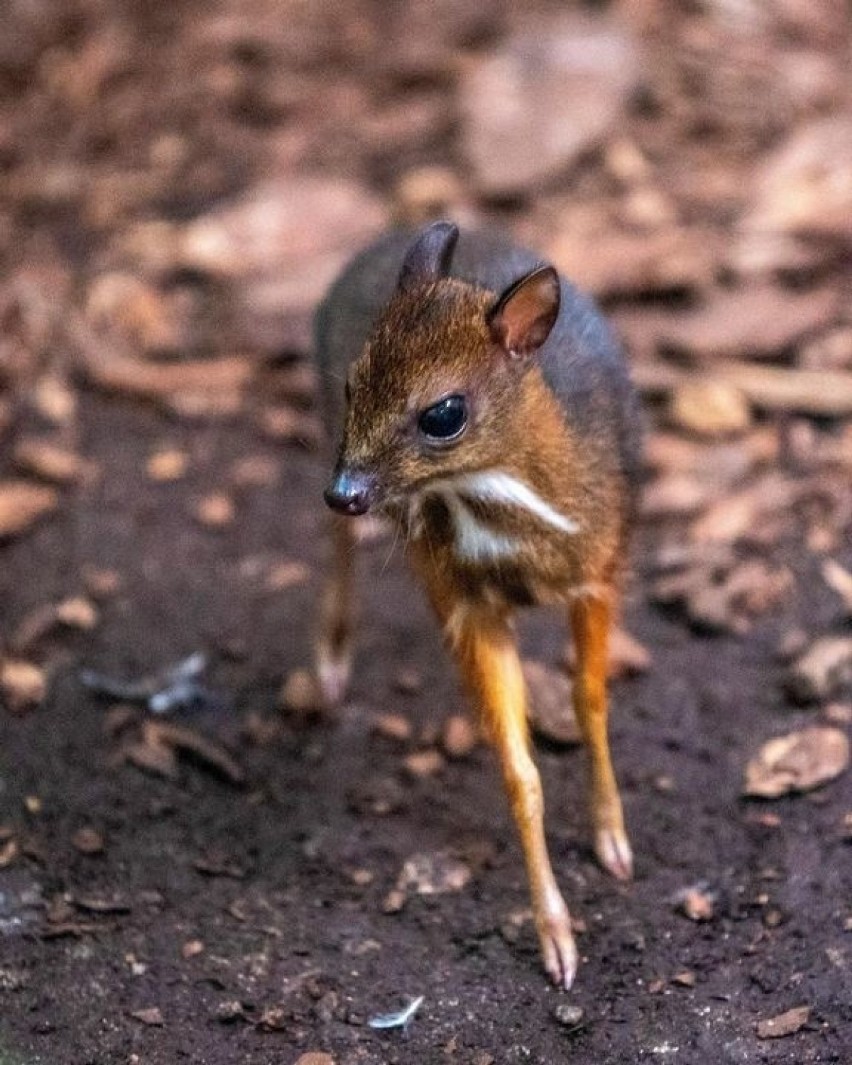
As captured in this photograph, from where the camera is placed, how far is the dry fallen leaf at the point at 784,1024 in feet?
13.1

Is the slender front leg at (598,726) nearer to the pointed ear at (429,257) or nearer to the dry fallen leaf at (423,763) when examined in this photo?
the dry fallen leaf at (423,763)

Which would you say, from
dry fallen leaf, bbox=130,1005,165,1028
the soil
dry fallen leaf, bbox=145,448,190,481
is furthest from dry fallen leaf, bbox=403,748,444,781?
dry fallen leaf, bbox=145,448,190,481

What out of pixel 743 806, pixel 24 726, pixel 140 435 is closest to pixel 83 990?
pixel 24 726

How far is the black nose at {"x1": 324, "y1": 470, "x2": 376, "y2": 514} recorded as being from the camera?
398 centimetres

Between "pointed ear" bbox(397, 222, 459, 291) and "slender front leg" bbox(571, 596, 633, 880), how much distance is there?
1023mm

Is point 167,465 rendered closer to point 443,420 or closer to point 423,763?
point 423,763

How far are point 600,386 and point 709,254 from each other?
2.85 meters

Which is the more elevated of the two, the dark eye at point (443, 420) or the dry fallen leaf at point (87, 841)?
the dark eye at point (443, 420)

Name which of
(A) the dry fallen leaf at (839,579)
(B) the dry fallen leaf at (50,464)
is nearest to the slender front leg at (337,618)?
(B) the dry fallen leaf at (50,464)

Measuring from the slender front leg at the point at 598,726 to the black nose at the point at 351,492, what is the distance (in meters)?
0.91

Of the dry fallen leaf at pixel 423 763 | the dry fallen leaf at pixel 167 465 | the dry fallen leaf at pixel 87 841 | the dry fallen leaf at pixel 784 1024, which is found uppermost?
the dry fallen leaf at pixel 87 841

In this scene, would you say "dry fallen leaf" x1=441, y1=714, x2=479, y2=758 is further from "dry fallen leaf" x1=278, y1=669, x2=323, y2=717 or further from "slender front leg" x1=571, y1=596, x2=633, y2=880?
"slender front leg" x1=571, y1=596, x2=633, y2=880

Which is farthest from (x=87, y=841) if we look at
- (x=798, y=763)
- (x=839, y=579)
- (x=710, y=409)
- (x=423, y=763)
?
(x=710, y=409)

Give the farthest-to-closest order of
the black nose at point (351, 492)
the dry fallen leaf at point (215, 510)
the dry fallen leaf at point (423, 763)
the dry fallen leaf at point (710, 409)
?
the dry fallen leaf at point (710, 409), the dry fallen leaf at point (215, 510), the dry fallen leaf at point (423, 763), the black nose at point (351, 492)
